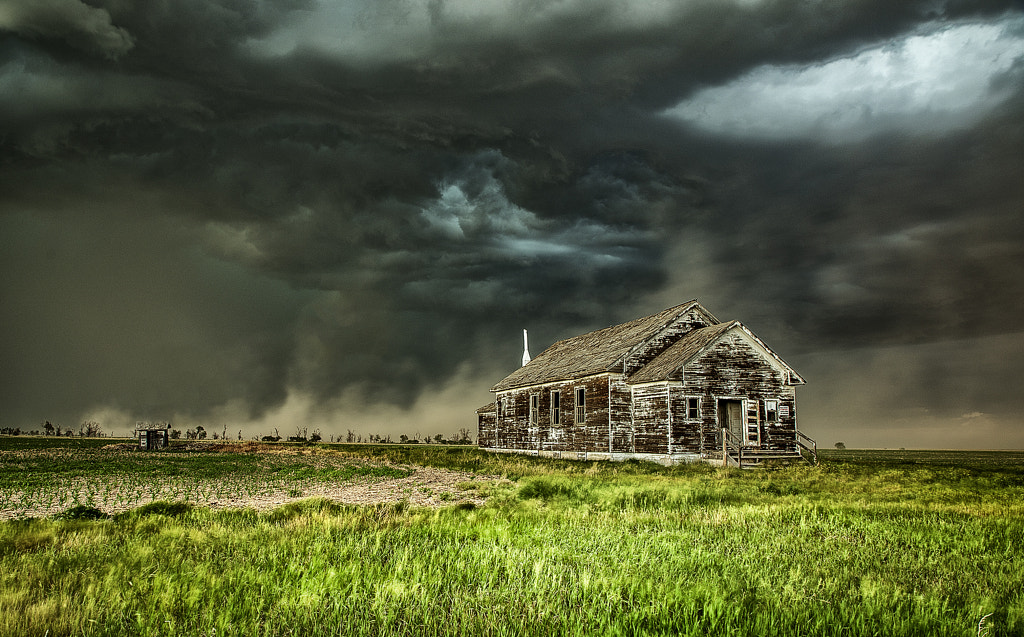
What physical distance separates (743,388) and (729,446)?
105 inches

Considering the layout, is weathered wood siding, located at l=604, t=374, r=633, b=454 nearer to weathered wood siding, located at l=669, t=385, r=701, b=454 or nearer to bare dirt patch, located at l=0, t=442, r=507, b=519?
weathered wood siding, located at l=669, t=385, r=701, b=454

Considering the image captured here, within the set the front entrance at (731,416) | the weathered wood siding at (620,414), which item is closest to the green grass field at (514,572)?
the weathered wood siding at (620,414)

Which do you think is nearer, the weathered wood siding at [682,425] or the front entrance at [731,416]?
the weathered wood siding at [682,425]

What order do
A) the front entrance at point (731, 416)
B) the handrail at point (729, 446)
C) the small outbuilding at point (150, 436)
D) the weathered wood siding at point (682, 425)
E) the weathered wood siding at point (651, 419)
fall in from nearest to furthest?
1. the handrail at point (729, 446)
2. the weathered wood siding at point (682, 425)
3. the weathered wood siding at point (651, 419)
4. the front entrance at point (731, 416)
5. the small outbuilding at point (150, 436)

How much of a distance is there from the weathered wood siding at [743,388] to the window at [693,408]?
174 mm

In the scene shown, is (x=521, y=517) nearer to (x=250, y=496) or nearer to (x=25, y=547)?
(x=25, y=547)

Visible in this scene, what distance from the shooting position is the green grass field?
4098mm

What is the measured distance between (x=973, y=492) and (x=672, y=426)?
39.1ft

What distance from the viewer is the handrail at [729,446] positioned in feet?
79.7

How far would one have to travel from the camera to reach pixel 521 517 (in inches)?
365

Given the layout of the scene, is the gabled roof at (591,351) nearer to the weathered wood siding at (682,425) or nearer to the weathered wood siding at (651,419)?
the weathered wood siding at (651,419)

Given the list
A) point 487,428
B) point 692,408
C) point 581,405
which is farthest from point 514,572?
point 487,428

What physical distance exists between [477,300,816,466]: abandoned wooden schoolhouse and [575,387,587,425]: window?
0.06 m

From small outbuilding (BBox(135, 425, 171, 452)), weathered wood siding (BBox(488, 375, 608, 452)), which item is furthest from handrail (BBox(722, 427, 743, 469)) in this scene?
small outbuilding (BBox(135, 425, 171, 452))
